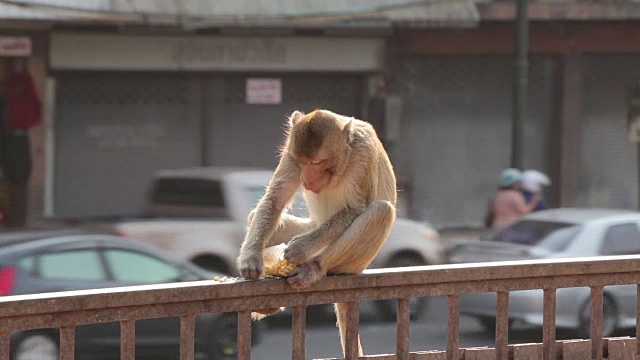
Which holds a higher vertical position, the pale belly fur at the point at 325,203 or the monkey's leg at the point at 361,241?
the pale belly fur at the point at 325,203

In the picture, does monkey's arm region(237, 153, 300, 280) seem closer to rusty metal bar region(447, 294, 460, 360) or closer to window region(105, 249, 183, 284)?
rusty metal bar region(447, 294, 460, 360)

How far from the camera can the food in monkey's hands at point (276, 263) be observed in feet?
22.7

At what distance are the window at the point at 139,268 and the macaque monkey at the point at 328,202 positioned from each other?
6.60m

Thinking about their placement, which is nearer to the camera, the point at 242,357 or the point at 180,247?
the point at 242,357

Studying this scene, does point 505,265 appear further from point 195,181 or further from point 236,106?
point 236,106

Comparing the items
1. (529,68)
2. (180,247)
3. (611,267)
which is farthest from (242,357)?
(529,68)

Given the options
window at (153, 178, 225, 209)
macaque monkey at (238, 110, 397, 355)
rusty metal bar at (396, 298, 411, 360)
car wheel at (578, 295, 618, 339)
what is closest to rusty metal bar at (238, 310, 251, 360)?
macaque monkey at (238, 110, 397, 355)

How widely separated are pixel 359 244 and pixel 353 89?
17.4 m

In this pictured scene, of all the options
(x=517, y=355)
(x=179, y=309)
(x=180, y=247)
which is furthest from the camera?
(x=180, y=247)

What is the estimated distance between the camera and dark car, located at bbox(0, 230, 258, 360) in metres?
12.9

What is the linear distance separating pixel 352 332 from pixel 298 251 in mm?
557

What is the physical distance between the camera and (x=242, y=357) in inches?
272

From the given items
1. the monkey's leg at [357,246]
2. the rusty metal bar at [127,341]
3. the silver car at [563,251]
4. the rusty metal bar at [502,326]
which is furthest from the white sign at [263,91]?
the rusty metal bar at [127,341]

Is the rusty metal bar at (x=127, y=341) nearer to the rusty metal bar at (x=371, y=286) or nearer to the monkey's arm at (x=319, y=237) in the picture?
the rusty metal bar at (x=371, y=286)
